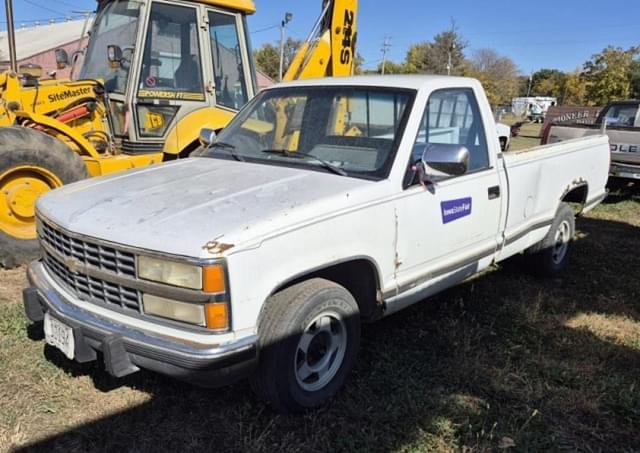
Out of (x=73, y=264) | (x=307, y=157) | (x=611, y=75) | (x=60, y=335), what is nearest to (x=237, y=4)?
(x=307, y=157)

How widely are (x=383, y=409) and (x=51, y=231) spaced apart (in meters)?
2.19

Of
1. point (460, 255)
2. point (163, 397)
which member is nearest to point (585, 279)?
point (460, 255)

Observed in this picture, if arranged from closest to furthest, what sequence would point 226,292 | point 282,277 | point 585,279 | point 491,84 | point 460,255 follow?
point 226,292
point 282,277
point 460,255
point 585,279
point 491,84

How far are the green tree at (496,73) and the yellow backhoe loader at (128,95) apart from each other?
41799mm

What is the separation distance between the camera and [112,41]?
635cm

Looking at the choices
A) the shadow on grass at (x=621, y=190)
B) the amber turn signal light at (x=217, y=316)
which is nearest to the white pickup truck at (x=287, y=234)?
the amber turn signal light at (x=217, y=316)

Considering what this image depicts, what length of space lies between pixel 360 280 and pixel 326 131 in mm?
1119

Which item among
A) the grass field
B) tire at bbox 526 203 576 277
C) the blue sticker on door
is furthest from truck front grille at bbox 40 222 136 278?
tire at bbox 526 203 576 277

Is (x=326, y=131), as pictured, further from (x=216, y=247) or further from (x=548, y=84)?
(x=548, y=84)

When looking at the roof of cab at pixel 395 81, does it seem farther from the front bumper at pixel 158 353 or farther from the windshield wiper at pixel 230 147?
the front bumper at pixel 158 353

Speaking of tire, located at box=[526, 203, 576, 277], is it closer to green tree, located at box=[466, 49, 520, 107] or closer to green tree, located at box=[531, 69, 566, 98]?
green tree, located at box=[466, 49, 520, 107]

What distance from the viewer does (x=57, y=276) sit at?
3.20 meters

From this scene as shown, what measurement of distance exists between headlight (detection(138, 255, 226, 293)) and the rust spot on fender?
0.07 metres

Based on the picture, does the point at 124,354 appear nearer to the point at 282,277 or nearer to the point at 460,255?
the point at 282,277
